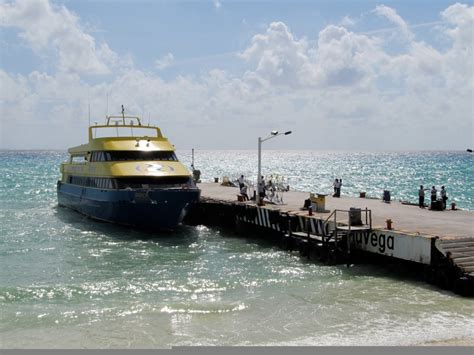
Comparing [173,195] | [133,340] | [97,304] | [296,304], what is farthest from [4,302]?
[173,195]

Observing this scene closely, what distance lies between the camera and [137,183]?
32094 mm

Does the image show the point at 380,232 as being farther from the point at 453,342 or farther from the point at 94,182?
the point at 94,182


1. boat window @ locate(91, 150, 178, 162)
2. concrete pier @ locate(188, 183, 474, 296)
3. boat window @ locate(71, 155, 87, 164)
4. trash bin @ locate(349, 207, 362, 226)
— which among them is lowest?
concrete pier @ locate(188, 183, 474, 296)

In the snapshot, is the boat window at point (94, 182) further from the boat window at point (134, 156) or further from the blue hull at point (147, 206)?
the boat window at point (134, 156)

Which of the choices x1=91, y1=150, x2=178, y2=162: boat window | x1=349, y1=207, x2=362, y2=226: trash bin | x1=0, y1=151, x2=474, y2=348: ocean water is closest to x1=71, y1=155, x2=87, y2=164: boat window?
x1=91, y1=150, x2=178, y2=162: boat window

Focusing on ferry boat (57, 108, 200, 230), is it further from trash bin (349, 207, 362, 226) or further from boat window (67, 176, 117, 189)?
trash bin (349, 207, 362, 226)

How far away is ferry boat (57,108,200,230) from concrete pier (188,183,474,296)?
11.7 feet

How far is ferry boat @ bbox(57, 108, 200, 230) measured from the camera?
30806 mm

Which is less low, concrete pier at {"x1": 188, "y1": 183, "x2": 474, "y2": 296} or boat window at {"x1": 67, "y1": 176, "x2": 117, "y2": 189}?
boat window at {"x1": 67, "y1": 176, "x2": 117, "y2": 189}

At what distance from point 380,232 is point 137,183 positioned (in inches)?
598

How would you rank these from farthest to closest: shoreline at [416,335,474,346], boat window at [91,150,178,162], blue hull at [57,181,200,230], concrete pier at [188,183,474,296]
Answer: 1. boat window at [91,150,178,162]
2. blue hull at [57,181,200,230]
3. concrete pier at [188,183,474,296]
4. shoreline at [416,335,474,346]

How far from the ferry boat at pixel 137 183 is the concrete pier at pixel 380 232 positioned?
11.7 ft

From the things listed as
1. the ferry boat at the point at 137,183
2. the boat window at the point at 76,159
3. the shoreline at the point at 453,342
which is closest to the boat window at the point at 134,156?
the ferry boat at the point at 137,183

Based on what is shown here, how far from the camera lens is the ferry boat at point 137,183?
1213 inches
